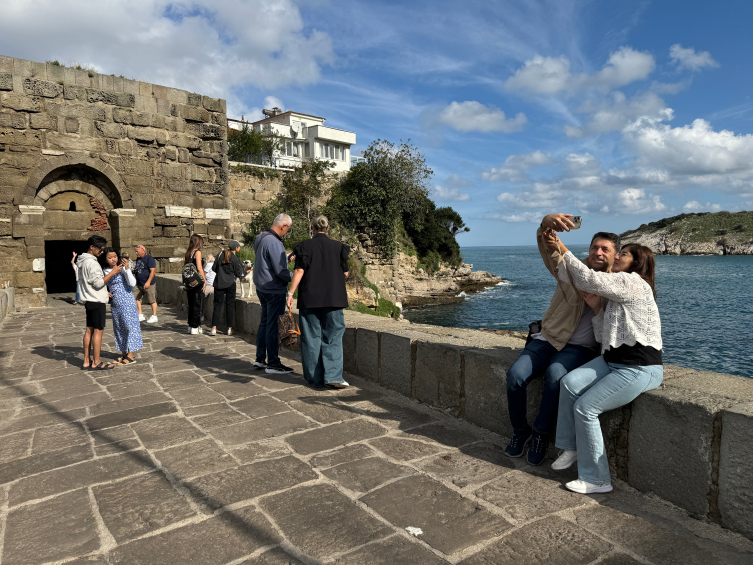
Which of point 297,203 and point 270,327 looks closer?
point 270,327

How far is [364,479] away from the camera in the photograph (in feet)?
9.46

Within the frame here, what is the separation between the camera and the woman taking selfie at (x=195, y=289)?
7.68 meters

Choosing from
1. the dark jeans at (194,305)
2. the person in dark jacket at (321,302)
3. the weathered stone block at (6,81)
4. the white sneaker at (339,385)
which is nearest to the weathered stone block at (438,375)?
the white sneaker at (339,385)

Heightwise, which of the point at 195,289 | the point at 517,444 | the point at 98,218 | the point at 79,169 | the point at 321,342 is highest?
the point at 79,169

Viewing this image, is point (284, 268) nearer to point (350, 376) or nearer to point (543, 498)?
point (350, 376)

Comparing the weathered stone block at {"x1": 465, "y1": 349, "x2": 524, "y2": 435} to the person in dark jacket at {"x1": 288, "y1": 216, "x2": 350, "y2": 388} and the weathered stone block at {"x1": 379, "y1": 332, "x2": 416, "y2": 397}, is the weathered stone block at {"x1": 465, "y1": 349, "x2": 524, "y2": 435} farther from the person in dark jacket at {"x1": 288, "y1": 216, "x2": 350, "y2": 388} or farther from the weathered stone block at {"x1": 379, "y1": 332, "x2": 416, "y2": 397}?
the person in dark jacket at {"x1": 288, "y1": 216, "x2": 350, "y2": 388}

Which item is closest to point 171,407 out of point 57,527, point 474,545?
point 57,527

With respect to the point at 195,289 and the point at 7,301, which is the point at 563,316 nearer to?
the point at 195,289

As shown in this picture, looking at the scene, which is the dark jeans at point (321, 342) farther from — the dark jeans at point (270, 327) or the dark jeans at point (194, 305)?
the dark jeans at point (194, 305)

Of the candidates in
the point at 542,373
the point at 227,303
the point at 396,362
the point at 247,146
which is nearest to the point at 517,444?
the point at 542,373

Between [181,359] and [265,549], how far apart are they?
14.7 feet

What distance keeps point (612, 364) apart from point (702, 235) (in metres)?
132

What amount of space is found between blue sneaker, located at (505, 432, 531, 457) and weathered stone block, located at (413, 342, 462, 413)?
2.38 feet

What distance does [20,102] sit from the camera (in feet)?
36.4
